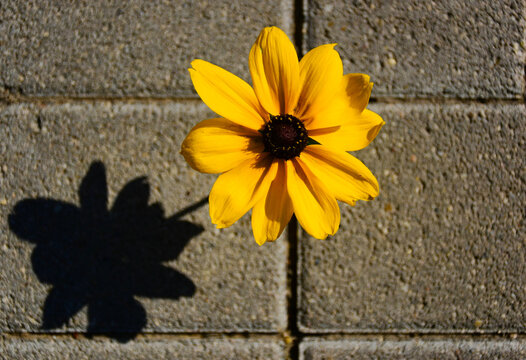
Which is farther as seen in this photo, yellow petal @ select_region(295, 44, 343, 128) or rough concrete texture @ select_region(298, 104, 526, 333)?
rough concrete texture @ select_region(298, 104, 526, 333)

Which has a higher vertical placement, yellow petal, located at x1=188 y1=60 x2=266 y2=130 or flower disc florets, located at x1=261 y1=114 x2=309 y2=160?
yellow petal, located at x1=188 y1=60 x2=266 y2=130

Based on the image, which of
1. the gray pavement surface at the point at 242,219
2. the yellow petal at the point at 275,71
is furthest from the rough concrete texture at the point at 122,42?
the yellow petal at the point at 275,71

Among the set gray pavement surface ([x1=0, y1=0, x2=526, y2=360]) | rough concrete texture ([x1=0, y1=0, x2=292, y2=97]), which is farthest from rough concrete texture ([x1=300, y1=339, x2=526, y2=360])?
rough concrete texture ([x1=0, y1=0, x2=292, y2=97])

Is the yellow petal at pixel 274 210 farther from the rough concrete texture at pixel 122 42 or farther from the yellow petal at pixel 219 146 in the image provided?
the rough concrete texture at pixel 122 42

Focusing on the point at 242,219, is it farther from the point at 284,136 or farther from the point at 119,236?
the point at 284,136

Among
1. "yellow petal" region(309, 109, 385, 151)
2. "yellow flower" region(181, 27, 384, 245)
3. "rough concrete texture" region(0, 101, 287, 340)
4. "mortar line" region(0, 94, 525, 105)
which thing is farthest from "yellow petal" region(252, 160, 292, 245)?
"mortar line" region(0, 94, 525, 105)

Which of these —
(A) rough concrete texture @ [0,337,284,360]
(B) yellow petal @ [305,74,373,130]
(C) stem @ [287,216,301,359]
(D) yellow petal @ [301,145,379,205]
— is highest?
(B) yellow petal @ [305,74,373,130]

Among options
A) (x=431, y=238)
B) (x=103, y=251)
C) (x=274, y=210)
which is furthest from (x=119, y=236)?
(x=431, y=238)

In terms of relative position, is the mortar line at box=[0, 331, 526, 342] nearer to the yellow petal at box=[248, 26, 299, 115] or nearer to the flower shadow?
the flower shadow
